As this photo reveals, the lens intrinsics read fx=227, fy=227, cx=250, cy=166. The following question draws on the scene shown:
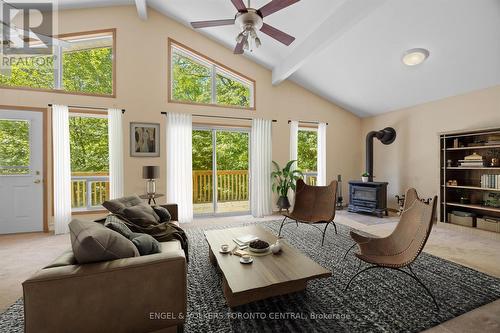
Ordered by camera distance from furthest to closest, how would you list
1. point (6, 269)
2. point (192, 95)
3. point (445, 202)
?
point (192, 95), point (445, 202), point (6, 269)

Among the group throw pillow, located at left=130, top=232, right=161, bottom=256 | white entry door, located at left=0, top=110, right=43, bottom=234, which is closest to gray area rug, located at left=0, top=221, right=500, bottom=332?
throw pillow, located at left=130, top=232, right=161, bottom=256

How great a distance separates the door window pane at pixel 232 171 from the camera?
525 centimetres

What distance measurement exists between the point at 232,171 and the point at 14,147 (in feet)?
13.2

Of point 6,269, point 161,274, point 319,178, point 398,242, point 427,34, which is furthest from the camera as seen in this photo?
point 319,178

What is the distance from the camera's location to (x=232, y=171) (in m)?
5.70

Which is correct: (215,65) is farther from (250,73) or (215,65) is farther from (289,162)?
(289,162)

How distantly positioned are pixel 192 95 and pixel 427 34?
407cm

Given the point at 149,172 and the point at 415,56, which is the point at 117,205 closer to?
the point at 149,172

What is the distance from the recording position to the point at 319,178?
5.75 m

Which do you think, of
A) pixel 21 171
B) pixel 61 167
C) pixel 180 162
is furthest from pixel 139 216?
pixel 21 171

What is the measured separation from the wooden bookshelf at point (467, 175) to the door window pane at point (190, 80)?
4680 millimetres

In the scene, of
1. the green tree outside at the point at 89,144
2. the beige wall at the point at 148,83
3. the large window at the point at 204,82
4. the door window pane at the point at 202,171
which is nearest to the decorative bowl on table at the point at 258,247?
the beige wall at the point at 148,83

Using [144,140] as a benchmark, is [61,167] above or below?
below

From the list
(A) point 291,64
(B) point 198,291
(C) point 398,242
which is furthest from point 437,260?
(A) point 291,64
